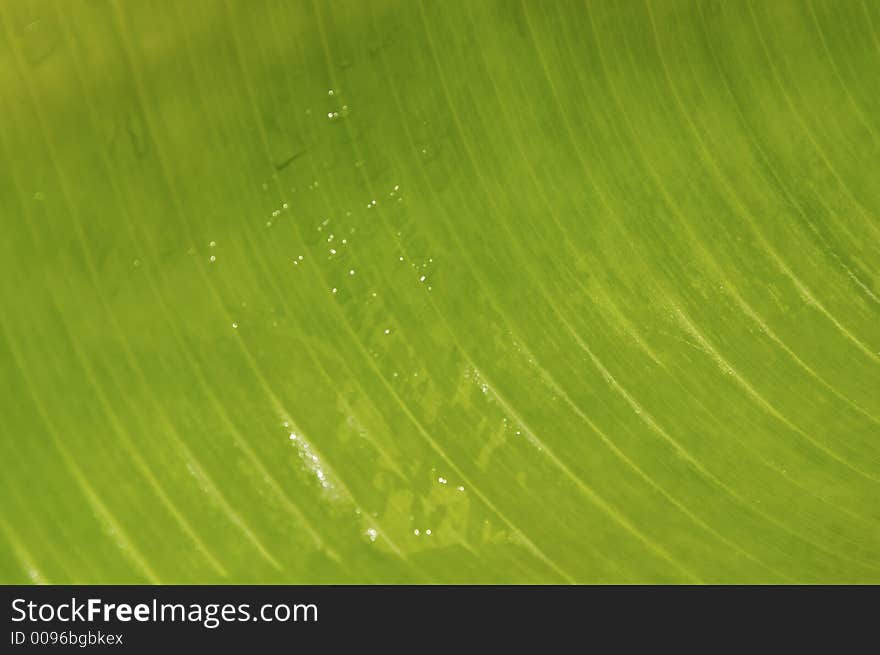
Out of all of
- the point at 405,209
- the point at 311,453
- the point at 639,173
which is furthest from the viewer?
the point at 639,173

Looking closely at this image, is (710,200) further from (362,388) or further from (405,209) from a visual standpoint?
(362,388)

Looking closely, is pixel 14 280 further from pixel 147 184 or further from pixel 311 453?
pixel 311 453

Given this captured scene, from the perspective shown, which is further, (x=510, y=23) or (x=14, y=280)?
(x=510, y=23)

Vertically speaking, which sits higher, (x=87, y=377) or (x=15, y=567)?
(x=87, y=377)

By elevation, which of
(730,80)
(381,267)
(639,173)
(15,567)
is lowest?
(15,567)

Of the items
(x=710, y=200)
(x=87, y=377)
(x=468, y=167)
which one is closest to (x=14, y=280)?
(x=87, y=377)

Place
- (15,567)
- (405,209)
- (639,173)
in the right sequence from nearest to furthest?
(15,567)
(405,209)
(639,173)
